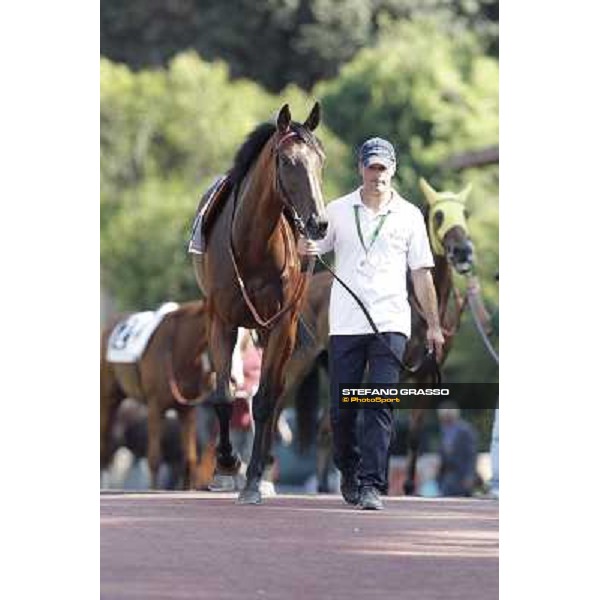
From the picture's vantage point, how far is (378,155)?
11.2 m

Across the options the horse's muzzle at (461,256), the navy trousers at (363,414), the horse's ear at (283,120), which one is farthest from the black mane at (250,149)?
the horse's muzzle at (461,256)

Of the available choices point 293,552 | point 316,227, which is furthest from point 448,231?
point 293,552

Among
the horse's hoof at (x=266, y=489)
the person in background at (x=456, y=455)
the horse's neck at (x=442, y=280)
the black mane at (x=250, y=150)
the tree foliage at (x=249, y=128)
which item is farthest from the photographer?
the tree foliage at (x=249, y=128)

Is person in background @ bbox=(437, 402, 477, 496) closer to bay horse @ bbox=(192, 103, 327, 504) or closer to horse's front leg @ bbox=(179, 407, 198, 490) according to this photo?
horse's front leg @ bbox=(179, 407, 198, 490)

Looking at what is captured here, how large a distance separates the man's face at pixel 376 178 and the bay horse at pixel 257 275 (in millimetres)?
375

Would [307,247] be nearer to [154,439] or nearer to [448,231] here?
[448,231]

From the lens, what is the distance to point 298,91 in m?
29.0

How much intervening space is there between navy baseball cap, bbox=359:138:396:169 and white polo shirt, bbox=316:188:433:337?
204 mm

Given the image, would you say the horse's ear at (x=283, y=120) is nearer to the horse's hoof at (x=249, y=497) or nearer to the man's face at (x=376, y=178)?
the man's face at (x=376, y=178)

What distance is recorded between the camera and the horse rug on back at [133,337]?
55.7 ft

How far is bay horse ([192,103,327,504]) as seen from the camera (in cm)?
1148
